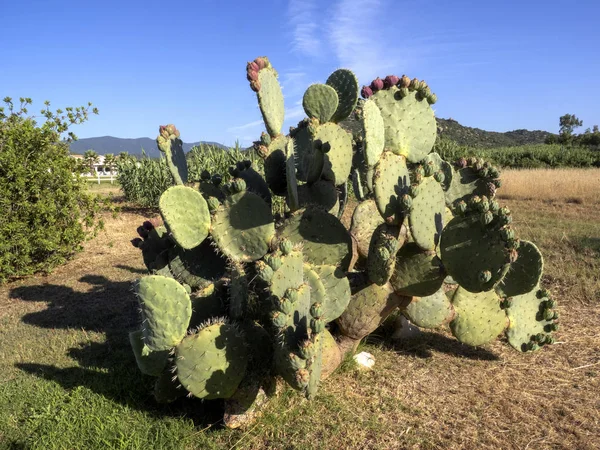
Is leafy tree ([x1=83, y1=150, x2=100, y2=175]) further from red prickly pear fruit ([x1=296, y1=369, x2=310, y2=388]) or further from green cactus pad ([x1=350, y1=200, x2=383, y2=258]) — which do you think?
red prickly pear fruit ([x1=296, y1=369, x2=310, y2=388])

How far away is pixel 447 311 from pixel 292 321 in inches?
57.6

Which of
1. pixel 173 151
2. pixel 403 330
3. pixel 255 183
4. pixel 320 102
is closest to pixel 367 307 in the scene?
pixel 403 330

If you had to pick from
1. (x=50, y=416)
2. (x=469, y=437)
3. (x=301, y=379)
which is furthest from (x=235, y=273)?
(x=469, y=437)

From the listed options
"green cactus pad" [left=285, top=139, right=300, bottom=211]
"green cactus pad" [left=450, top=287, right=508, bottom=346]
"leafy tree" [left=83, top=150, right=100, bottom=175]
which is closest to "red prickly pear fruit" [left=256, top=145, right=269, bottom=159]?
"green cactus pad" [left=285, top=139, right=300, bottom=211]

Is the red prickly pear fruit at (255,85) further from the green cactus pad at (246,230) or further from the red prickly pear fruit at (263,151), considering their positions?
the green cactus pad at (246,230)

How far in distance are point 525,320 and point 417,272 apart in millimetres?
1200

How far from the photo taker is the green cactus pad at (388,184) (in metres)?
2.73

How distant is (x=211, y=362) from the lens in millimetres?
2457

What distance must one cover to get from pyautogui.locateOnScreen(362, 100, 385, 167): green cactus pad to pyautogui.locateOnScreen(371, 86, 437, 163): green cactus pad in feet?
1.12

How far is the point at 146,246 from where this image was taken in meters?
4.00

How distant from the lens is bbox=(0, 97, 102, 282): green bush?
606 cm

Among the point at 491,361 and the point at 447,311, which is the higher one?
the point at 447,311

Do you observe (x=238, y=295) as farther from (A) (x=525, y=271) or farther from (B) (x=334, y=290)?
(A) (x=525, y=271)

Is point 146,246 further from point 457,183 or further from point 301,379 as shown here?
point 457,183
